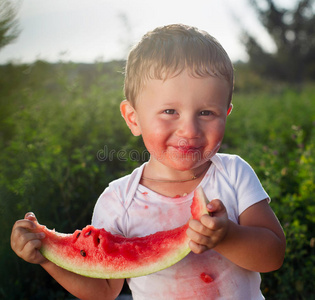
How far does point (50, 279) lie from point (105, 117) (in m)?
2.37

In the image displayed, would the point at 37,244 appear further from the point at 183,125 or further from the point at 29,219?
the point at 183,125

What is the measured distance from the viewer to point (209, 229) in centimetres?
127

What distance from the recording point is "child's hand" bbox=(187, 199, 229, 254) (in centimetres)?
126

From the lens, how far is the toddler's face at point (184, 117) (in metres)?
1.54

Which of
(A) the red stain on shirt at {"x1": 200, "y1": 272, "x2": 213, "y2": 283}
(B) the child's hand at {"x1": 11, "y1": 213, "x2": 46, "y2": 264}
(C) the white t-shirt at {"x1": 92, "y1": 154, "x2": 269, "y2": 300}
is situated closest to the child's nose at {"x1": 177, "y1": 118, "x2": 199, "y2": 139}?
(C) the white t-shirt at {"x1": 92, "y1": 154, "x2": 269, "y2": 300}

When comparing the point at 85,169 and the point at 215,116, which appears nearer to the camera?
the point at 215,116

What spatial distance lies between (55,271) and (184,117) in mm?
925

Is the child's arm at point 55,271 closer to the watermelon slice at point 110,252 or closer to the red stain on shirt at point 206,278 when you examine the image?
the watermelon slice at point 110,252

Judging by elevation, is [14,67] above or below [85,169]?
above

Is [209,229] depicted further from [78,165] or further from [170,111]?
[78,165]

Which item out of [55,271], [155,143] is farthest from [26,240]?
[155,143]

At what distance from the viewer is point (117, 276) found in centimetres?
158

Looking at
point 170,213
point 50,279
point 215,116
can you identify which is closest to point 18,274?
point 50,279

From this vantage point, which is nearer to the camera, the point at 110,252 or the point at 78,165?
the point at 110,252
